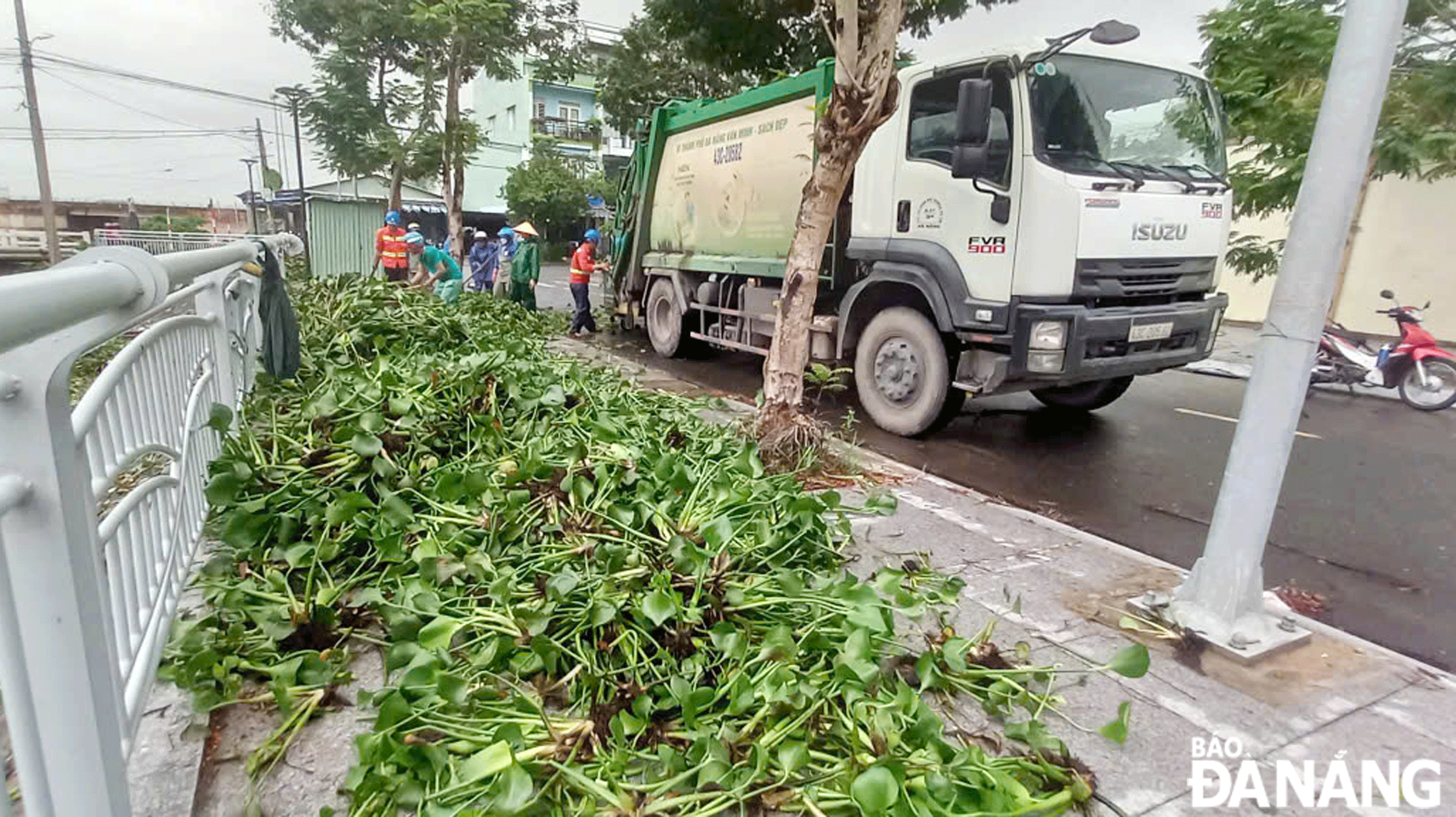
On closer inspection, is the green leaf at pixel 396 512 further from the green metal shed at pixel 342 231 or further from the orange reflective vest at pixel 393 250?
the green metal shed at pixel 342 231

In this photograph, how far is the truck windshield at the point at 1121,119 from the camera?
15.5 feet

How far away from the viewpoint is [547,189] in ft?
100

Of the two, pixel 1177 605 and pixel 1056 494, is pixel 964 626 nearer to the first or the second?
pixel 1177 605

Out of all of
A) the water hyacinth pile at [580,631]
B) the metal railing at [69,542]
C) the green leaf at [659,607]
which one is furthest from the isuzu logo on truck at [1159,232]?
the metal railing at [69,542]

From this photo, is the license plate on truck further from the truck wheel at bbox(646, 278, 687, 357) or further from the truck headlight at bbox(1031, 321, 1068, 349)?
the truck wheel at bbox(646, 278, 687, 357)

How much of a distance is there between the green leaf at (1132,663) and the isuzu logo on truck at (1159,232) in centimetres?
332

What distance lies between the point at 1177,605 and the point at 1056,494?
1.86 metres

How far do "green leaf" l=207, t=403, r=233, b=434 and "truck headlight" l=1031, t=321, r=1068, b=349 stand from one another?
13.5 ft

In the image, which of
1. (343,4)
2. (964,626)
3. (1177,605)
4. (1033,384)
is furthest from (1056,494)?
(343,4)

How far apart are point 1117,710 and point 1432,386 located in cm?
753

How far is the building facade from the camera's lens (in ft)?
111

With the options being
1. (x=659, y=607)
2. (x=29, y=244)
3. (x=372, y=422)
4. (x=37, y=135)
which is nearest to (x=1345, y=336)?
(x=659, y=607)

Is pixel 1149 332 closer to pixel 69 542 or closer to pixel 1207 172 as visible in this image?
pixel 1207 172

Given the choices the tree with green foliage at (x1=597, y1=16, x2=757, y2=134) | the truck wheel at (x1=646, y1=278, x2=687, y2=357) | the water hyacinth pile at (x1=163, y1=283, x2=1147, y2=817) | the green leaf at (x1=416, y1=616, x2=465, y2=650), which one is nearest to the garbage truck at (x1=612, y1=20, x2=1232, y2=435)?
the water hyacinth pile at (x1=163, y1=283, x2=1147, y2=817)
